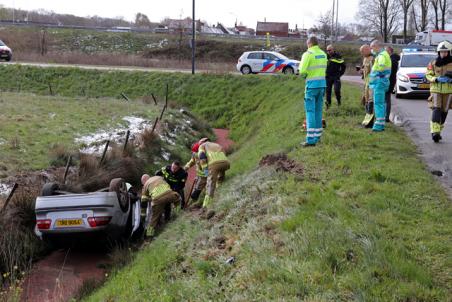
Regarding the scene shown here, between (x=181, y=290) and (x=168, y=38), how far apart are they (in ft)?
182

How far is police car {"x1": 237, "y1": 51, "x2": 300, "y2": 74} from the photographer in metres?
28.2

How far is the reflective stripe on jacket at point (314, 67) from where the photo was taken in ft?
30.3

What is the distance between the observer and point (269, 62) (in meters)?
28.5

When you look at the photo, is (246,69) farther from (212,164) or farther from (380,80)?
(380,80)

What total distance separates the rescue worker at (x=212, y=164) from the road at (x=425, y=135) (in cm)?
390

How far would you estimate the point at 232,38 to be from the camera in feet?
188

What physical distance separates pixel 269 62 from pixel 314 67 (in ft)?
64.3

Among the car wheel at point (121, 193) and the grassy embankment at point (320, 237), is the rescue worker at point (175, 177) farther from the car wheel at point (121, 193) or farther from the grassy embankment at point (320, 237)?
the car wheel at point (121, 193)

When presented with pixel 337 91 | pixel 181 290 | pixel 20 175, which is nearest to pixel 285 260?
pixel 181 290

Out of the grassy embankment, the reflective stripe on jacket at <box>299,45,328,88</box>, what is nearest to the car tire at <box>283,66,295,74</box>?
the grassy embankment

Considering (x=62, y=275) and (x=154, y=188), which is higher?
(x=154, y=188)

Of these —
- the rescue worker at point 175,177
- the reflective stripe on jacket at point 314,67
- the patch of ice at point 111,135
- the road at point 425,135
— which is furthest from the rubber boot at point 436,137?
the patch of ice at point 111,135

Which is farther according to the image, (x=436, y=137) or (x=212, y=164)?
(x=212, y=164)

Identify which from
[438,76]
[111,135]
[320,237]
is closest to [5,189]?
[111,135]
